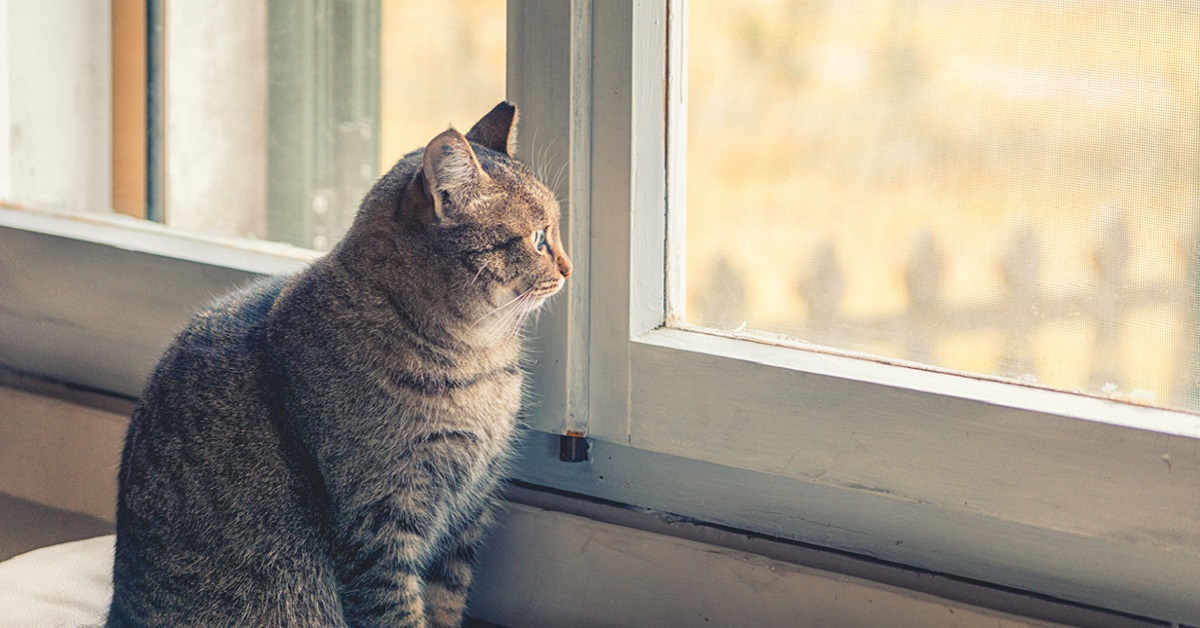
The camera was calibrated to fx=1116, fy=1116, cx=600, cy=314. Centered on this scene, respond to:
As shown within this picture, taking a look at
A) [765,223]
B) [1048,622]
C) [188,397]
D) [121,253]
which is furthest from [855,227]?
[121,253]

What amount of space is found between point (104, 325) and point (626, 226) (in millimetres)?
812

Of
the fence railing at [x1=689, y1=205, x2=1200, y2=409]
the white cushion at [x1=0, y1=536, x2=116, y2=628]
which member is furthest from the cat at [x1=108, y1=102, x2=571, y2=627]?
the fence railing at [x1=689, y1=205, x2=1200, y2=409]

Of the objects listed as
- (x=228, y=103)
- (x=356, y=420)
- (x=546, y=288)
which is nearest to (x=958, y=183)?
(x=546, y=288)

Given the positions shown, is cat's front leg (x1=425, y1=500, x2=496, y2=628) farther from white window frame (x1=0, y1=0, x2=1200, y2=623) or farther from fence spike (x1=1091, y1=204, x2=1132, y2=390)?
fence spike (x1=1091, y1=204, x2=1132, y2=390)

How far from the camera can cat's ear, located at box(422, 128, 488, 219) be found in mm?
967

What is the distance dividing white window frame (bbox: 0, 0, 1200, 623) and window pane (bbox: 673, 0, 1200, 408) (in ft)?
0.12

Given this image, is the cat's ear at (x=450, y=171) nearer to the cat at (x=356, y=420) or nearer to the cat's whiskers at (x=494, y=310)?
the cat at (x=356, y=420)

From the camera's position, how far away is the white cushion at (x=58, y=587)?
117cm

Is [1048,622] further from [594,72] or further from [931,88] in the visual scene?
[594,72]

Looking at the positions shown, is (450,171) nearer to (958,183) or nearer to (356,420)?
(356,420)

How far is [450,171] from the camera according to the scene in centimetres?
100

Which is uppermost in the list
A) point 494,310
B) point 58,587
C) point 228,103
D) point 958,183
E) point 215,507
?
point 228,103

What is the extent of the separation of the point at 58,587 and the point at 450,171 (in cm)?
67

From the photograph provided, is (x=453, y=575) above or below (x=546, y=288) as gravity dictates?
below
